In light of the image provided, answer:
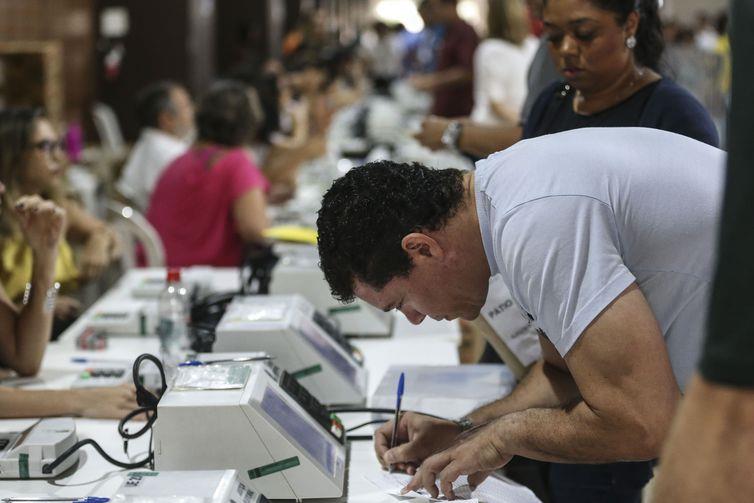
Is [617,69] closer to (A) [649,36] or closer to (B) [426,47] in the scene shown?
(A) [649,36]

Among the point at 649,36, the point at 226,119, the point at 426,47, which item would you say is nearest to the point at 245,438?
the point at 649,36

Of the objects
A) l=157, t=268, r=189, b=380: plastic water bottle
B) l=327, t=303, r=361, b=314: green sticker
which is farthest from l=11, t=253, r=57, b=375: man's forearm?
l=327, t=303, r=361, b=314: green sticker

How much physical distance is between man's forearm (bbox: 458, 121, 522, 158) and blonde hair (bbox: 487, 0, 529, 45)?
6.50 ft

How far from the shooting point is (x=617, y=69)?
210 centimetres

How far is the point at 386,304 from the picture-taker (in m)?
1.48

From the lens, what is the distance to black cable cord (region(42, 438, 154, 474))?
1.68 m

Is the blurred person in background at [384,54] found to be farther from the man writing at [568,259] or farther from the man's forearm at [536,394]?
the man writing at [568,259]

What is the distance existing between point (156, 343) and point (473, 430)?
3.83 ft

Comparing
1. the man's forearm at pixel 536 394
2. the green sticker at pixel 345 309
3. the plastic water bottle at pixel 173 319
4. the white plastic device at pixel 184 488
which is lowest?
the plastic water bottle at pixel 173 319

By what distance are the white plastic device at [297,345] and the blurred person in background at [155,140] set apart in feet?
8.57

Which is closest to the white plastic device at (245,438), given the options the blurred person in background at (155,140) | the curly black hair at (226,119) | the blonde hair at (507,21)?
the curly black hair at (226,119)

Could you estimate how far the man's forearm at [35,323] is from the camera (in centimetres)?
Answer: 222

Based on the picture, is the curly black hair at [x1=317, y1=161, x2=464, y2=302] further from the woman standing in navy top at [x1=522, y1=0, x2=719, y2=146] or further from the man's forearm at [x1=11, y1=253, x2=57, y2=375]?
the man's forearm at [x1=11, y1=253, x2=57, y2=375]

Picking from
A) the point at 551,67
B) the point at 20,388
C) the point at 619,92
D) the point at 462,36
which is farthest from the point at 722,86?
the point at 20,388
